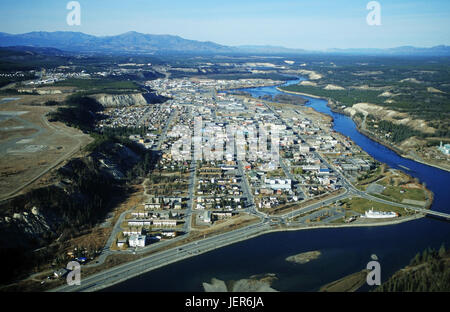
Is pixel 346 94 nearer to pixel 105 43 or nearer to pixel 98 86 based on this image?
pixel 98 86

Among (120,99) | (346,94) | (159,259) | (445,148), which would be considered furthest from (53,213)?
(346,94)

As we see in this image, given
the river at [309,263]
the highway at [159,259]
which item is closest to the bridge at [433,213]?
the river at [309,263]

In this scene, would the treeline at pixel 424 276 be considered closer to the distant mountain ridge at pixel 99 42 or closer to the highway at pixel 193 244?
the highway at pixel 193 244

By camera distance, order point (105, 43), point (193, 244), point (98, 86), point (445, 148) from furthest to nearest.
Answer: point (105, 43), point (98, 86), point (445, 148), point (193, 244)

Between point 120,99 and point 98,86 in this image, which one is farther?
point 98,86

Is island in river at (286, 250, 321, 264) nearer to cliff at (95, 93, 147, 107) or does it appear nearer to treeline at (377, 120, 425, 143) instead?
treeline at (377, 120, 425, 143)

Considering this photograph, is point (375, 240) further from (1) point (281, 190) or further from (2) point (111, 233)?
(2) point (111, 233)

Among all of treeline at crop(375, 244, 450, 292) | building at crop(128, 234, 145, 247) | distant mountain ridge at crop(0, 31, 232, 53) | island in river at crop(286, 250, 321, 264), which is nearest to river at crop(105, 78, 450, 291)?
island in river at crop(286, 250, 321, 264)

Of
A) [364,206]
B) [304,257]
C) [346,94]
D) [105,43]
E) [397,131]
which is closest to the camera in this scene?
[304,257]
